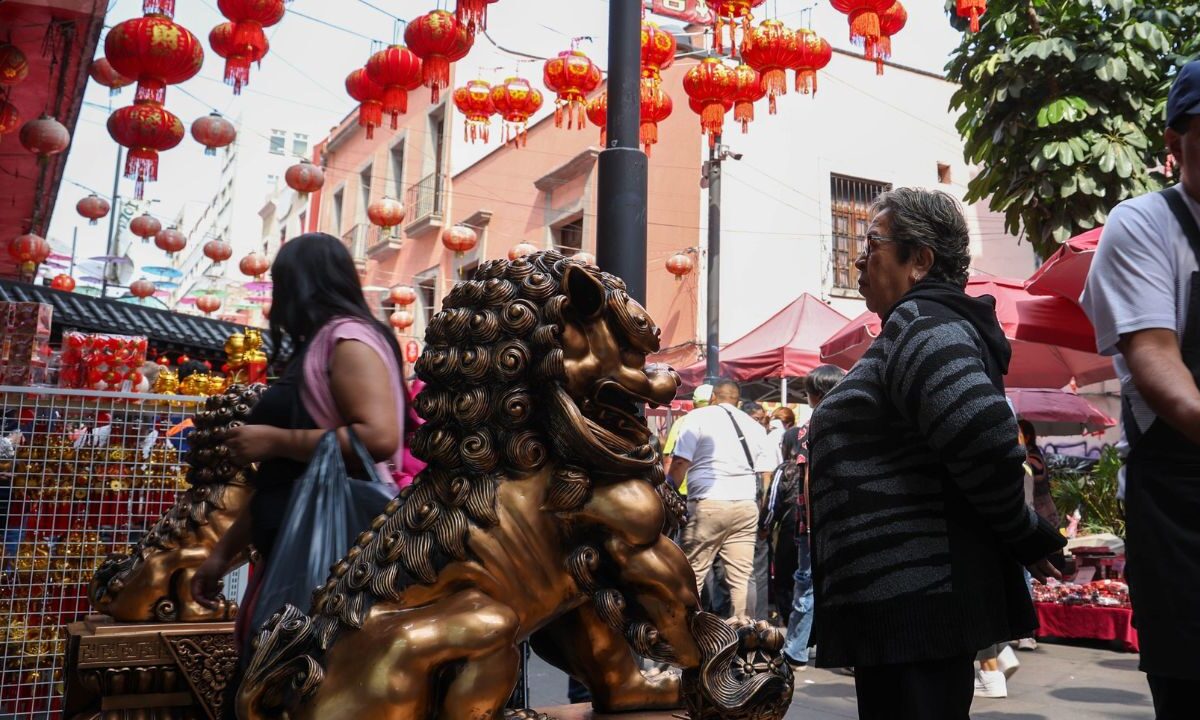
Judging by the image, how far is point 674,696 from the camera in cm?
151

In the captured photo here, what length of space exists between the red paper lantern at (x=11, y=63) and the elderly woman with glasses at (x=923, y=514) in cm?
652

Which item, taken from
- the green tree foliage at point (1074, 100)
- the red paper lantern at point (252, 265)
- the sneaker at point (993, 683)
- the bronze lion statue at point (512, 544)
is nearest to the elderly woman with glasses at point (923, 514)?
the bronze lion statue at point (512, 544)

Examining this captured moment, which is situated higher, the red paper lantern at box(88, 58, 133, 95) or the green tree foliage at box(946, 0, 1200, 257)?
the red paper lantern at box(88, 58, 133, 95)

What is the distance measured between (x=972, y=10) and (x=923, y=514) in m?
5.78

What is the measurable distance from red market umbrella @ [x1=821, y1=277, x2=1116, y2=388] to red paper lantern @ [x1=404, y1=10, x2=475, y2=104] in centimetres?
374

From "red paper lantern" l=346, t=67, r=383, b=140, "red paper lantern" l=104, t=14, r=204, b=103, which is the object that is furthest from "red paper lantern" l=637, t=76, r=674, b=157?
"red paper lantern" l=104, t=14, r=204, b=103

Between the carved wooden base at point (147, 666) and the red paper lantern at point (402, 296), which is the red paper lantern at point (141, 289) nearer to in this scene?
the red paper lantern at point (402, 296)

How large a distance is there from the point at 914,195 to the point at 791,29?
6790 mm

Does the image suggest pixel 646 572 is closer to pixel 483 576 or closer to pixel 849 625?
pixel 483 576

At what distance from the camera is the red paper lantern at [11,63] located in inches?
256

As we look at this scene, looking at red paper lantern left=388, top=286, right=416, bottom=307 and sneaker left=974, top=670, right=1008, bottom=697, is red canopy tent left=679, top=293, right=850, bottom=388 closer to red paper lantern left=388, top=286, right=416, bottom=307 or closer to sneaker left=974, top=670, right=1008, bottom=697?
sneaker left=974, top=670, right=1008, bottom=697

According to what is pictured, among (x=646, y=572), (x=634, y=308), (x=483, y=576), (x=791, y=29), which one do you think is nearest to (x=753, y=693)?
(x=646, y=572)

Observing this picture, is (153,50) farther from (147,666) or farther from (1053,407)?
(1053,407)

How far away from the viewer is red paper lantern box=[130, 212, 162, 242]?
15398mm
